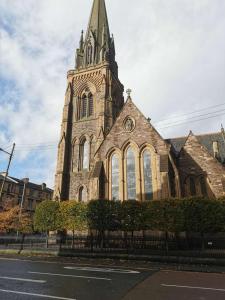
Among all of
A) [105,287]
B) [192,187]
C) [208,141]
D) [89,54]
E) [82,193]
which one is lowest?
[105,287]

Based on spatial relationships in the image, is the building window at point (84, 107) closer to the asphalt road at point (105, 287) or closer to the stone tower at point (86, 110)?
the stone tower at point (86, 110)

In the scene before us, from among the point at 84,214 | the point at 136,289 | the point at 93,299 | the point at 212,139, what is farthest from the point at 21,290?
the point at 212,139

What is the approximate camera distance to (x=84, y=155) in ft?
122

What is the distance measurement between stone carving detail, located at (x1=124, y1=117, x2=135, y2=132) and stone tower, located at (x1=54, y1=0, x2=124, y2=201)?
17.2 feet

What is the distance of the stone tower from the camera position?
35.4 m

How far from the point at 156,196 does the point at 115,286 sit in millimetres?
16316

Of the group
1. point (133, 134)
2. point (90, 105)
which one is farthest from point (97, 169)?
point (90, 105)

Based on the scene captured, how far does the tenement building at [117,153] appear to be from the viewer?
26947 millimetres

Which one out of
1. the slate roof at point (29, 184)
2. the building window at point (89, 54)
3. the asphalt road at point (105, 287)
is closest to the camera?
the asphalt road at point (105, 287)

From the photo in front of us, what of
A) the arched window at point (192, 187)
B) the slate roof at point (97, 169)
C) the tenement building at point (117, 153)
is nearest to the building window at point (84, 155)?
the tenement building at point (117, 153)

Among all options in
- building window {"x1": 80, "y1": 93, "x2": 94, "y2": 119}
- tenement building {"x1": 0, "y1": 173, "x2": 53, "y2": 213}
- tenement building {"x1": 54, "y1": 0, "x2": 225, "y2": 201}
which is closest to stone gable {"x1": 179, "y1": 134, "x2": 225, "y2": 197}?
tenement building {"x1": 54, "y1": 0, "x2": 225, "y2": 201}

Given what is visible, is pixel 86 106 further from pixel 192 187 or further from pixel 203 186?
pixel 203 186

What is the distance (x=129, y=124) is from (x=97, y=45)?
2223 centimetres

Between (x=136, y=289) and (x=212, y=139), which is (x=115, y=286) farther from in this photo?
(x=212, y=139)
